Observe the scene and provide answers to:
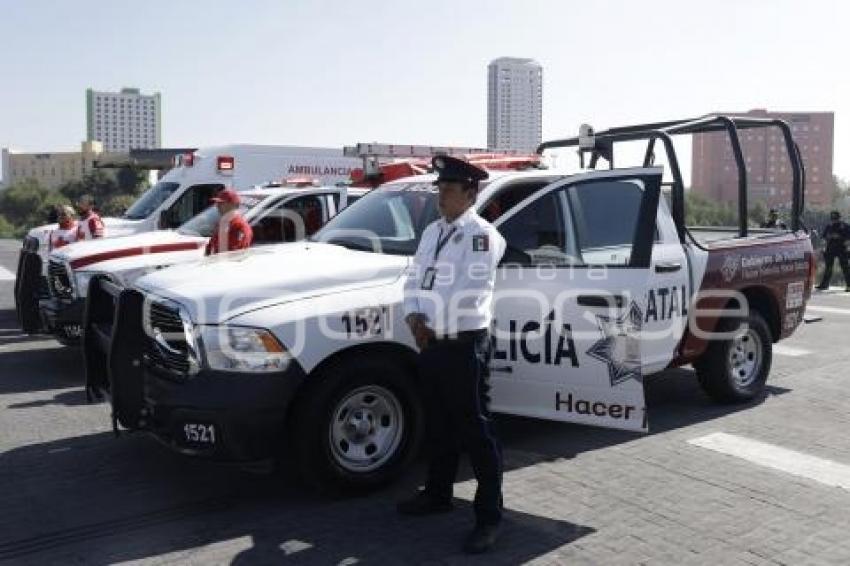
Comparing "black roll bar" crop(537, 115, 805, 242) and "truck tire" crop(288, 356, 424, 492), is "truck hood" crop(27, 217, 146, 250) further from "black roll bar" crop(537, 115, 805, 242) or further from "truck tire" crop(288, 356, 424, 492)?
"truck tire" crop(288, 356, 424, 492)

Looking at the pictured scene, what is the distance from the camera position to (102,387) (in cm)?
552

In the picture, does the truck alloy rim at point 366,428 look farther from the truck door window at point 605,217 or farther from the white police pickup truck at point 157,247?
the white police pickup truck at point 157,247

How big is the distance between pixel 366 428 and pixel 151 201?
921 centimetres

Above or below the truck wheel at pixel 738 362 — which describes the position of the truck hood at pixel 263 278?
above

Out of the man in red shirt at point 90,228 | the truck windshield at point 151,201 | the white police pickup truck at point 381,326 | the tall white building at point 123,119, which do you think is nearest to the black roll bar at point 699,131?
the white police pickup truck at point 381,326

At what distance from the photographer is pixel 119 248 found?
29.1ft

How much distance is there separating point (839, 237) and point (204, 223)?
14.0 metres

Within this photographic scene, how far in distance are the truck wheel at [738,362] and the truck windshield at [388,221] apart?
8.82 ft

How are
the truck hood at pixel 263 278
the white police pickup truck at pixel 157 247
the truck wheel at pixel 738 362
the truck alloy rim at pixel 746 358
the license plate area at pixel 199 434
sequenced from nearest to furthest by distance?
the license plate area at pixel 199 434, the truck hood at pixel 263 278, the truck wheel at pixel 738 362, the truck alloy rim at pixel 746 358, the white police pickup truck at pixel 157 247

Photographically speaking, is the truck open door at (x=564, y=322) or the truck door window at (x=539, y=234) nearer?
the truck open door at (x=564, y=322)

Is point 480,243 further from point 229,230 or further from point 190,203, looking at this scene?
point 190,203

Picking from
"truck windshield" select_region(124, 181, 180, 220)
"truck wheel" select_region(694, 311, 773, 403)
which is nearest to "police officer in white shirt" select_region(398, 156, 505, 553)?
"truck wheel" select_region(694, 311, 773, 403)

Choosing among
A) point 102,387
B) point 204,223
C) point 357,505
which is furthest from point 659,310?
point 204,223

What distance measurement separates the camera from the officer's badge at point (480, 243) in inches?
162
